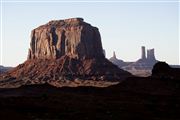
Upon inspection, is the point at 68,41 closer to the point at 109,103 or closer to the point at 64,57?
the point at 64,57

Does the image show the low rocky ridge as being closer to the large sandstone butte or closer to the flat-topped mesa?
the large sandstone butte

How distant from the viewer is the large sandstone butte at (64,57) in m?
153

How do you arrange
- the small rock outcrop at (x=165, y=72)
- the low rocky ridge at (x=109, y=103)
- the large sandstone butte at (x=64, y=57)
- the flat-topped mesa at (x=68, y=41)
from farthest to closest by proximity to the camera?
1. the flat-topped mesa at (x=68, y=41)
2. the large sandstone butte at (x=64, y=57)
3. the small rock outcrop at (x=165, y=72)
4. the low rocky ridge at (x=109, y=103)

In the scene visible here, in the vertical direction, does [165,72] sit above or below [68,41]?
below

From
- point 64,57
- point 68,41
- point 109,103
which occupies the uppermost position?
point 68,41

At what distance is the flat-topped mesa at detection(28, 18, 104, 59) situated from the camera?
16788cm

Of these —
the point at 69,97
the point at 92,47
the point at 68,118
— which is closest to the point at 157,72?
the point at 69,97

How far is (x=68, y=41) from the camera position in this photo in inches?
6786

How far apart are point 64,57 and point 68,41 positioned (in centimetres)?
821

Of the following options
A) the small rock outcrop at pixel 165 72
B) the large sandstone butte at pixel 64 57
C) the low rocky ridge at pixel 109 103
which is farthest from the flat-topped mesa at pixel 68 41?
the low rocky ridge at pixel 109 103

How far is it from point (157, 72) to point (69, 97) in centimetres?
2560

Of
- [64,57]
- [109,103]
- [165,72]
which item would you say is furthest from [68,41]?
[109,103]

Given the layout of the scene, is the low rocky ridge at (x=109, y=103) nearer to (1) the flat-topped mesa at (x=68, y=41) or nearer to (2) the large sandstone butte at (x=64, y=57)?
(2) the large sandstone butte at (x=64, y=57)

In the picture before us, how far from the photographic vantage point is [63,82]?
143 metres
